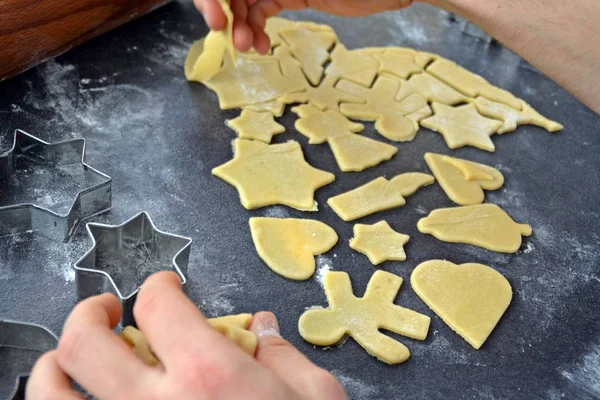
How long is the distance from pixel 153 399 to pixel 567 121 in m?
1.49

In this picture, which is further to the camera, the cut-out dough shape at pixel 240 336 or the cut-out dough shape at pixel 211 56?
the cut-out dough shape at pixel 211 56

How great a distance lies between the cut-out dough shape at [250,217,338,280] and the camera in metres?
1.24

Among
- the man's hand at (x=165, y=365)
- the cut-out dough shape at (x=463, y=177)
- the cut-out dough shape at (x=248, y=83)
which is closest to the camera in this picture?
the man's hand at (x=165, y=365)

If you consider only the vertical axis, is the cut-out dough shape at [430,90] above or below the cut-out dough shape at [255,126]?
above

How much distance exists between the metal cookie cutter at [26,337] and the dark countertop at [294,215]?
0.07 feet

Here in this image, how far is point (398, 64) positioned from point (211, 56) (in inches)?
22.0

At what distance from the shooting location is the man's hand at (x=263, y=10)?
157cm

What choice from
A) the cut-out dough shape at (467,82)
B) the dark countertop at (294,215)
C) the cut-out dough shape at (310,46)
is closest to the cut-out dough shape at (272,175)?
the dark countertop at (294,215)

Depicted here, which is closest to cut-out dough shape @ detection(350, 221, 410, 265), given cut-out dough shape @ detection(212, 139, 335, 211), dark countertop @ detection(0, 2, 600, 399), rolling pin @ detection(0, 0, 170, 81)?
dark countertop @ detection(0, 2, 600, 399)

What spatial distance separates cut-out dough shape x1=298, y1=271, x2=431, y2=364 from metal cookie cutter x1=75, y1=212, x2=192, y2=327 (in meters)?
0.25

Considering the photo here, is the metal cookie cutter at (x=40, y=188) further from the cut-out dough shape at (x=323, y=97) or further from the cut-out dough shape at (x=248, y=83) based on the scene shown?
the cut-out dough shape at (x=323, y=97)

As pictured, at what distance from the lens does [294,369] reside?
0.85 meters

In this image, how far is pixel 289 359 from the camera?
2.88ft

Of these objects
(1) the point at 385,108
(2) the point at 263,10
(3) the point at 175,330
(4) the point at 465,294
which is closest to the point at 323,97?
(1) the point at 385,108
